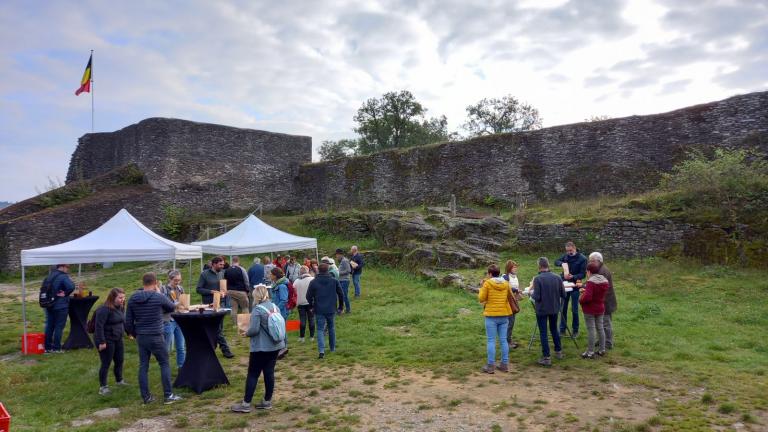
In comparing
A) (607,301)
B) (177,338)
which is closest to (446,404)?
(607,301)

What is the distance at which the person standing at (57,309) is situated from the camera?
8765 mm

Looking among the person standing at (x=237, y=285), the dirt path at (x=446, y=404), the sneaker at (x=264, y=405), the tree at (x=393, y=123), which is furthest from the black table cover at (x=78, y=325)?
the tree at (x=393, y=123)

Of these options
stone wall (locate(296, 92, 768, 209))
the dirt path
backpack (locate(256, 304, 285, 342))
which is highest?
stone wall (locate(296, 92, 768, 209))

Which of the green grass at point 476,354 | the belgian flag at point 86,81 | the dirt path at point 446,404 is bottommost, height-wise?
the dirt path at point 446,404

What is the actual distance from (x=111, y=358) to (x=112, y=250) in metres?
3.54

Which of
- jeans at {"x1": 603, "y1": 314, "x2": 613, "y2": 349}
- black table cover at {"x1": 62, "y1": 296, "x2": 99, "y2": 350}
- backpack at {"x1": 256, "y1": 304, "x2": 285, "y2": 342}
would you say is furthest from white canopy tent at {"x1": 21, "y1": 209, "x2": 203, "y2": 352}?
jeans at {"x1": 603, "y1": 314, "x2": 613, "y2": 349}

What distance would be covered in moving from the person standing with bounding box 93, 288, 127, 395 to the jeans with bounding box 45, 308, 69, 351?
9.24 ft

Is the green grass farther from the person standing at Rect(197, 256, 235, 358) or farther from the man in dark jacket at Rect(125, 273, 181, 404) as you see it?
the person standing at Rect(197, 256, 235, 358)

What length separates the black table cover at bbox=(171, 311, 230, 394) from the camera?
665 centimetres

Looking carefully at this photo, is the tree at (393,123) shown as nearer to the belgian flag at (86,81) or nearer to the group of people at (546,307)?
the belgian flag at (86,81)

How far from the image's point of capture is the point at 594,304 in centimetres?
717

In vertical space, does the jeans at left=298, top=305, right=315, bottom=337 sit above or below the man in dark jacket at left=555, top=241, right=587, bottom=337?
below

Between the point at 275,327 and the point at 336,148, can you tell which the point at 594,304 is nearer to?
the point at 275,327

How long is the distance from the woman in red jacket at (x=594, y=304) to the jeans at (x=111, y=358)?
252 inches
